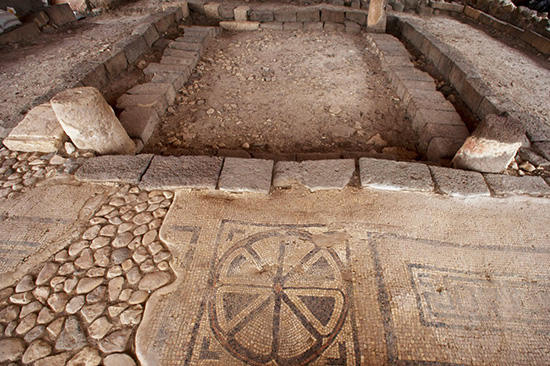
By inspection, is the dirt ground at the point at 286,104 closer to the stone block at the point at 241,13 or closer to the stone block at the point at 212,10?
the stone block at the point at 241,13

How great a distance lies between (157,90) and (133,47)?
1616mm

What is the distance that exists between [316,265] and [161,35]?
20.8 feet

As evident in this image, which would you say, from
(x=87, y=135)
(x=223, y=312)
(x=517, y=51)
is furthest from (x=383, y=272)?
(x=517, y=51)

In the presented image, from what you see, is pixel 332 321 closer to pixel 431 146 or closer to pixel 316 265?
pixel 316 265

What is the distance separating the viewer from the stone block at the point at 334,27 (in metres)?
7.34

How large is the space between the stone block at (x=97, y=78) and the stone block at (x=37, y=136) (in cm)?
120

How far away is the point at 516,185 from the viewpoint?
2.85 metres

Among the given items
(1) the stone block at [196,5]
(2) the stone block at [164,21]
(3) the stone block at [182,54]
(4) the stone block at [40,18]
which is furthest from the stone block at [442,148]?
(4) the stone block at [40,18]

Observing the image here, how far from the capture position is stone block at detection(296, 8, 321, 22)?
7414 mm

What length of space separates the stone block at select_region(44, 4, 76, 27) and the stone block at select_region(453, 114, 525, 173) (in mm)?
8991

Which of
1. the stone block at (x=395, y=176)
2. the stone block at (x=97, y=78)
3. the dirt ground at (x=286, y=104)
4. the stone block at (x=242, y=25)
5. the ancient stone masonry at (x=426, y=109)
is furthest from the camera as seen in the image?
the stone block at (x=242, y=25)

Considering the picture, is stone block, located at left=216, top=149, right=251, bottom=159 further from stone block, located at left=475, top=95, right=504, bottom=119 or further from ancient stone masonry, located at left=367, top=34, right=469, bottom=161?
stone block, located at left=475, top=95, right=504, bottom=119

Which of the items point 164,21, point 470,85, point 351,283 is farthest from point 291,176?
point 164,21

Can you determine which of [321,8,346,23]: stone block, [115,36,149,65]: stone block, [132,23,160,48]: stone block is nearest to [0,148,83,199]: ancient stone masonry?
[115,36,149,65]: stone block
